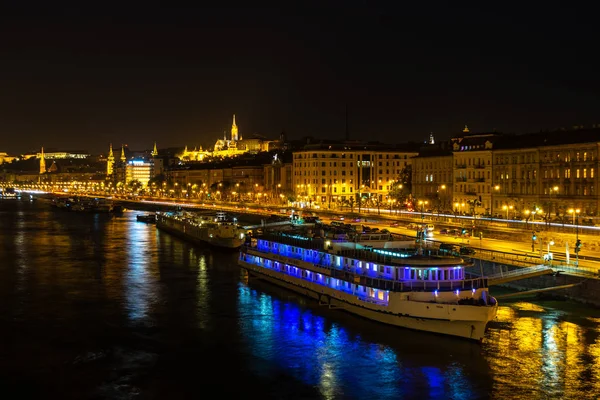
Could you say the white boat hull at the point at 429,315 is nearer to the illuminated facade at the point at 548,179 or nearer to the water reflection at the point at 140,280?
the water reflection at the point at 140,280

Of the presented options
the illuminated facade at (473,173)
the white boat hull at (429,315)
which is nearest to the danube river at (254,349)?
the white boat hull at (429,315)

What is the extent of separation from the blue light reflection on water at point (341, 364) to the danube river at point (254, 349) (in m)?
0.07

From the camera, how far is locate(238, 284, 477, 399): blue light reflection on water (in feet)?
84.2

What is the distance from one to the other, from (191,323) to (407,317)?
32.9 ft

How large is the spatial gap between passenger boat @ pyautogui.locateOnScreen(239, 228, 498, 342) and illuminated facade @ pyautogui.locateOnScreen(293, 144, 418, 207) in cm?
7876


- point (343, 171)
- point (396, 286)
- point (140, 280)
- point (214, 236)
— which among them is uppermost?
point (343, 171)

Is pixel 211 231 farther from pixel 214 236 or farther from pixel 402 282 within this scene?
pixel 402 282

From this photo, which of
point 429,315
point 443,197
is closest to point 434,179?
point 443,197

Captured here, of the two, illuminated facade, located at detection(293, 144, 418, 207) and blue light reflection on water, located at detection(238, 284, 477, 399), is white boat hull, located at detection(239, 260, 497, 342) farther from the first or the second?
illuminated facade, located at detection(293, 144, 418, 207)

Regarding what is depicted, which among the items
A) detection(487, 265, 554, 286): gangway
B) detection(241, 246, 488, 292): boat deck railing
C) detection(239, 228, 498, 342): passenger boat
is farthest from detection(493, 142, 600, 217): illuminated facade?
detection(241, 246, 488, 292): boat deck railing

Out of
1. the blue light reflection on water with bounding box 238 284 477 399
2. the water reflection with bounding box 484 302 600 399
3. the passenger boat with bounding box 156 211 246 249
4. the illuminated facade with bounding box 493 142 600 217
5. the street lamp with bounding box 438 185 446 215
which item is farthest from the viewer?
the street lamp with bounding box 438 185 446 215

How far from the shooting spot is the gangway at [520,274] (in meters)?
38.1

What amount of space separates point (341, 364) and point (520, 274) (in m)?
14.7

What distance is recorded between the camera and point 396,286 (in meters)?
32.3
